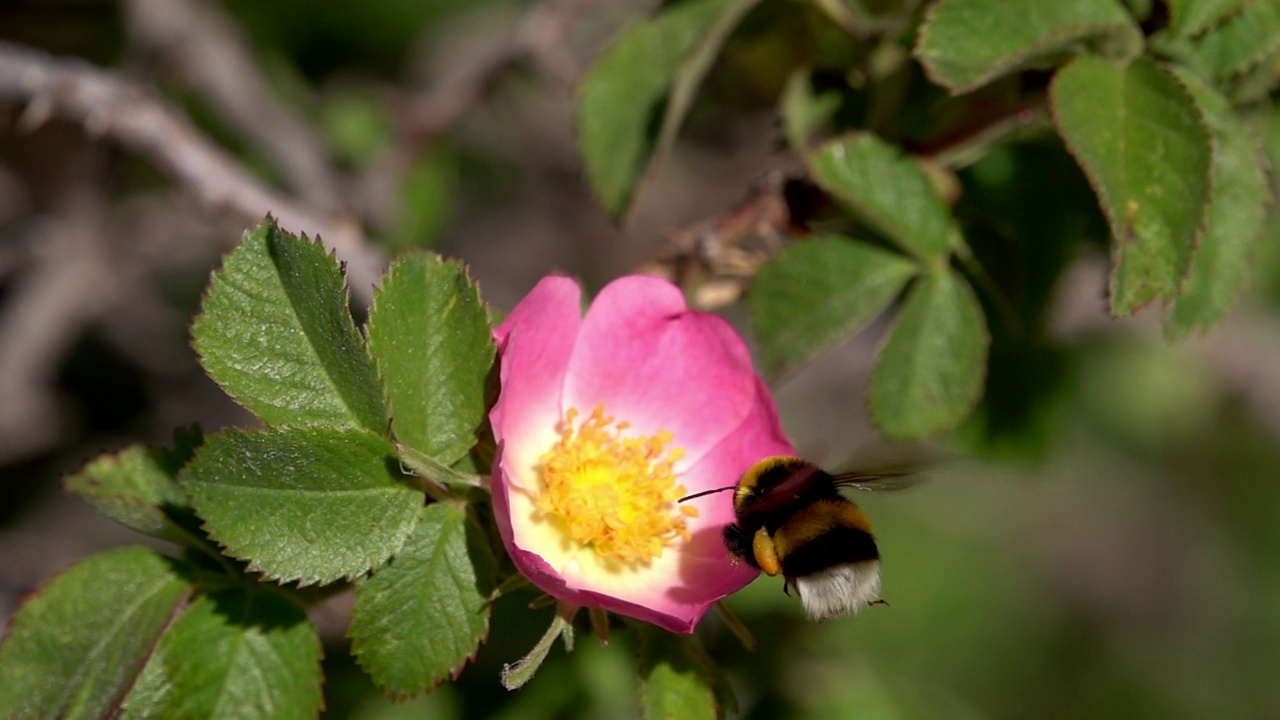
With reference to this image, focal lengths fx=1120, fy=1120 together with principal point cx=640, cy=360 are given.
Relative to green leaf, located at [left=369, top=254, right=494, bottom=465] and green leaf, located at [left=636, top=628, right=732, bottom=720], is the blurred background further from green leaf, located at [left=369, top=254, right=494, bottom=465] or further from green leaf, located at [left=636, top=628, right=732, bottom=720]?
green leaf, located at [left=369, top=254, right=494, bottom=465]

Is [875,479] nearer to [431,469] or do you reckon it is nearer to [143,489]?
[431,469]

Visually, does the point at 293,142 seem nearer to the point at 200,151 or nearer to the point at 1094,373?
the point at 200,151

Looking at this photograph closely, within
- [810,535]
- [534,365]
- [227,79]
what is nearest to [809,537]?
[810,535]

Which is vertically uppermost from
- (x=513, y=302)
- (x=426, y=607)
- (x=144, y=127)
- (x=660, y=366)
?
(x=144, y=127)

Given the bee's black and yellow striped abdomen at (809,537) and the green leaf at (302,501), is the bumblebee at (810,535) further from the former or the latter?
the green leaf at (302,501)

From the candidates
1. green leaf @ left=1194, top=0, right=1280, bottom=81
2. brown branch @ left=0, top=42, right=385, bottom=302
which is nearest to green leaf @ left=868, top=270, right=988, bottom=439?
green leaf @ left=1194, top=0, right=1280, bottom=81

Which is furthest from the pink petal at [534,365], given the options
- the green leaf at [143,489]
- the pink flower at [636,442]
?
the green leaf at [143,489]

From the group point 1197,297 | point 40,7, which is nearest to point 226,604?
point 1197,297
